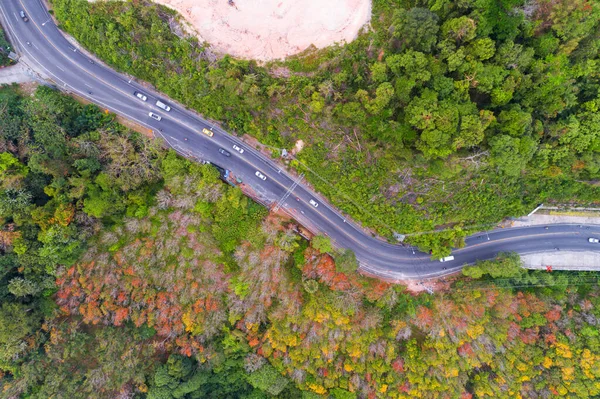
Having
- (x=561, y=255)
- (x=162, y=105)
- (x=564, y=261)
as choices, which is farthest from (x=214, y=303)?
(x=564, y=261)

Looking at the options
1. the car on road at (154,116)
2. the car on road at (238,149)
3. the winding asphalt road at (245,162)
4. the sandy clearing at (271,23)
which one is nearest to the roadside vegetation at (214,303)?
the winding asphalt road at (245,162)

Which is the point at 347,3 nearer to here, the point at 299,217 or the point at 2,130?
the point at 299,217

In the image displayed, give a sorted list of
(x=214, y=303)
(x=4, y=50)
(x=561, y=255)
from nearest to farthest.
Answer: (x=4, y=50)
(x=214, y=303)
(x=561, y=255)

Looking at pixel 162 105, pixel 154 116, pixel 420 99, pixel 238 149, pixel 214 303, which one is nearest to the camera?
pixel 420 99

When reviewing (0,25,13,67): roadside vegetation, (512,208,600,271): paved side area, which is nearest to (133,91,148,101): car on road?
(0,25,13,67): roadside vegetation

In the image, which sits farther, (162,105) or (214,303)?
(162,105)

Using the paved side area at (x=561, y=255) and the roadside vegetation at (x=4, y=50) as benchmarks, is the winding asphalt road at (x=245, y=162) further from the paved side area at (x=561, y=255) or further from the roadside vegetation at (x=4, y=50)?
the roadside vegetation at (x=4, y=50)

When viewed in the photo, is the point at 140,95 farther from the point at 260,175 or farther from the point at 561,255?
the point at 561,255

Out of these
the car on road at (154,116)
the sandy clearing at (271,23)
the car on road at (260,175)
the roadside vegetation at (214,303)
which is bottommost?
the roadside vegetation at (214,303)
